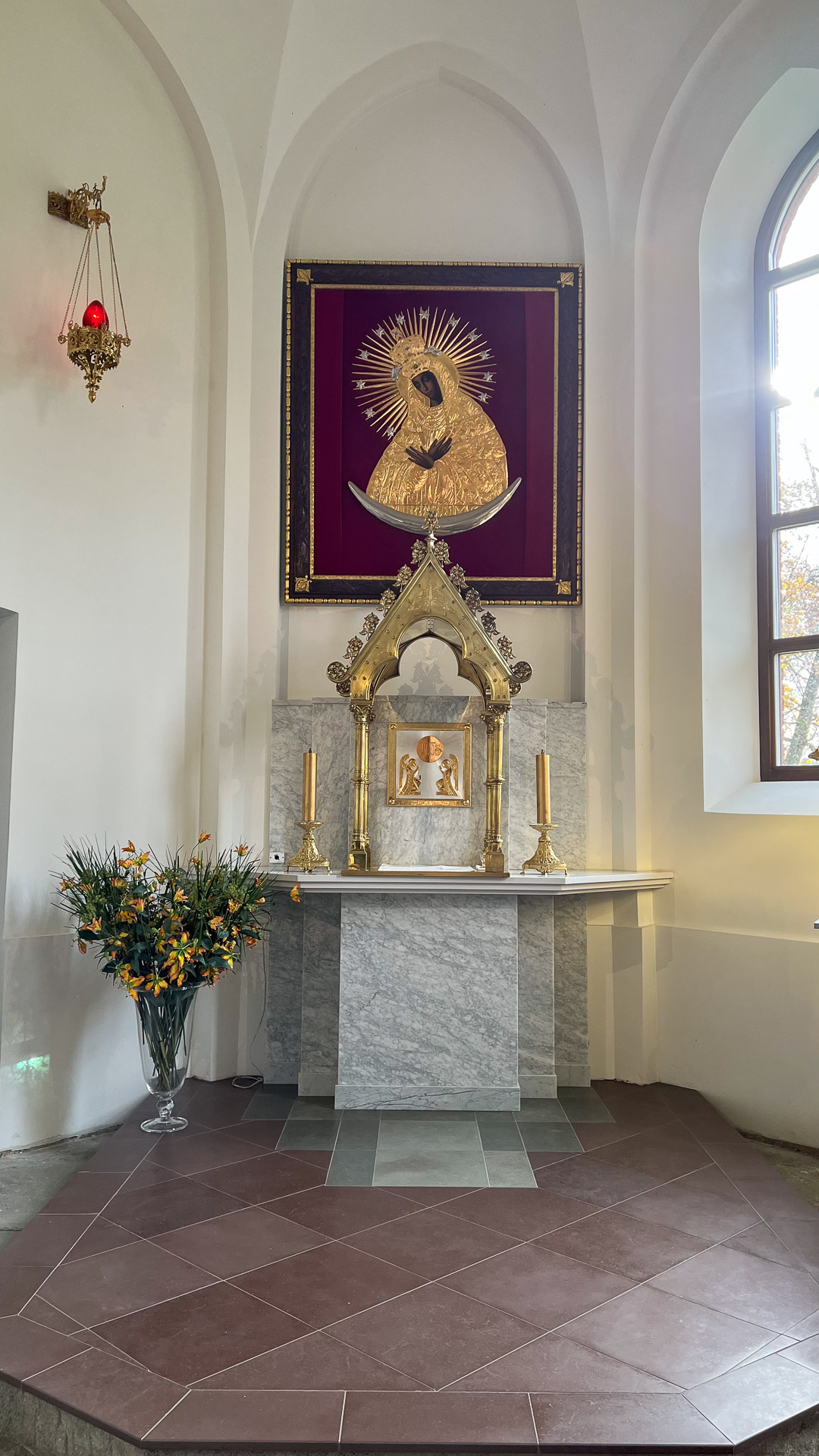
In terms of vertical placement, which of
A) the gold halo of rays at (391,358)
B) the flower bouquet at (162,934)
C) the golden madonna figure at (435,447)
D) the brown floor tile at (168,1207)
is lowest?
the brown floor tile at (168,1207)

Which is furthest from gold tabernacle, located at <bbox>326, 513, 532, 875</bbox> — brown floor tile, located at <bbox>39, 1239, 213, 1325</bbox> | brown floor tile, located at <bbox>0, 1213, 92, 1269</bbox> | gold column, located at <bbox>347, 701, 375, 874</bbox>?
brown floor tile, located at <bbox>39, 1239, 213, 1325</bbox>

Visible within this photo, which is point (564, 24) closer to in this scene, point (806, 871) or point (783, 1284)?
point (806, 871)

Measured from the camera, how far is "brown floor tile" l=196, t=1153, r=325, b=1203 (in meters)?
4.34

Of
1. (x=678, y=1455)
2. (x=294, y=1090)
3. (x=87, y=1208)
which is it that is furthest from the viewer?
(x=294, y=1090)

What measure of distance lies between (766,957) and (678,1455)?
313 cm

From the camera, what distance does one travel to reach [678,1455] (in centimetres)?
270

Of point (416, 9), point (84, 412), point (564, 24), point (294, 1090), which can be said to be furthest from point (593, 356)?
point (294, 1090)

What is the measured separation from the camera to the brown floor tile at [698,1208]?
4051mm

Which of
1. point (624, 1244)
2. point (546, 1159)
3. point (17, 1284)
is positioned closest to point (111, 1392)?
point (17, 1284)

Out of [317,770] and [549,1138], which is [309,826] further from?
[549,1138]

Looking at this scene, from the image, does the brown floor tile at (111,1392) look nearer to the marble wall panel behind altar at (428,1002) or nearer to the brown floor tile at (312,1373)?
the brown floor tile at (312,1373)

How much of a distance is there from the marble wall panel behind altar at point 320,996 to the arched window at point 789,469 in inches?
104

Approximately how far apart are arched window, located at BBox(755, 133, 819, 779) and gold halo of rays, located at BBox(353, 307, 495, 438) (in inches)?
65.1

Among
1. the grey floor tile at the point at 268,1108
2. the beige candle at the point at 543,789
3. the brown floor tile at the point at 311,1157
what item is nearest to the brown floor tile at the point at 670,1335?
the brown floor tile at the point at 311,1157
